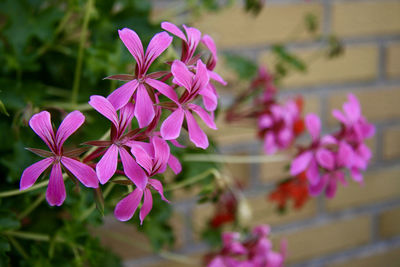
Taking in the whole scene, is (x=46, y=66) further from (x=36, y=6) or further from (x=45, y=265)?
(x=45, y=265)

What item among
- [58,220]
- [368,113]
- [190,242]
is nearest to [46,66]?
[58,220]

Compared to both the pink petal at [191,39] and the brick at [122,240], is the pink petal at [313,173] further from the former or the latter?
the brick at [122,240]

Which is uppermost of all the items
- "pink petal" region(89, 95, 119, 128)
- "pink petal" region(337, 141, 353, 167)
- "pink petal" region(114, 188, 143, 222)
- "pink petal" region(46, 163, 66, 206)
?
"pink petal" region(89, 95, 119, 128)

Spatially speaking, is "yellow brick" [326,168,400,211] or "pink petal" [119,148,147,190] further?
"yellow brick" [326,168,400,211]

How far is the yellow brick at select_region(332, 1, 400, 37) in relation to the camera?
949 millimetres

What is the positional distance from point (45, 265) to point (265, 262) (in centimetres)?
24

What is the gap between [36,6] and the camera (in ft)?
1.77

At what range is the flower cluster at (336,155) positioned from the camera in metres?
0.44

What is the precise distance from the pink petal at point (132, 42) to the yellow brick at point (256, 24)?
52cm

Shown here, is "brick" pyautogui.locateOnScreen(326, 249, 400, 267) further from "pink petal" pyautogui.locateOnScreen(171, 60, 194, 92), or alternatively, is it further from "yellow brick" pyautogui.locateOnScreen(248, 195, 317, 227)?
"pink petal" pyautogui.locateOnScreen(171, 60, 194, 92)

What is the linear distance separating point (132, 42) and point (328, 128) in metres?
0.78

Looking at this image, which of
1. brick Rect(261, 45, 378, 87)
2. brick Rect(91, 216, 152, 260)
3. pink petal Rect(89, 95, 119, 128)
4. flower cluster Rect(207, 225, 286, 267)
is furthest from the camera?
brick Rect(261, 45, 378, 87)

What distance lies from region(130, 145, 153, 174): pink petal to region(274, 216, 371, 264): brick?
77 centimetres

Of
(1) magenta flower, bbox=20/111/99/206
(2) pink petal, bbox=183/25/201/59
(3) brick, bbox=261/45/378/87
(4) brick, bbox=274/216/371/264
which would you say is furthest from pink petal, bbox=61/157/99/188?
(4) brick, bbox=274/216/371/264
